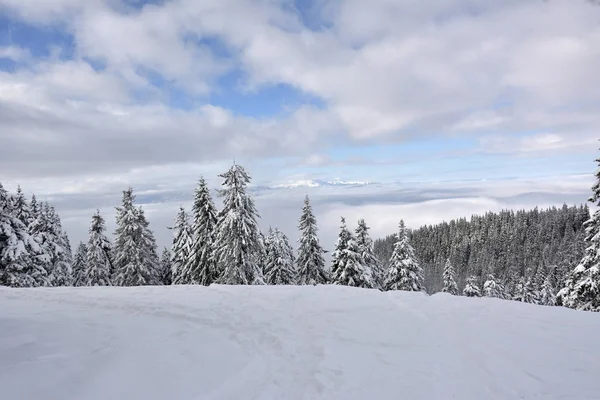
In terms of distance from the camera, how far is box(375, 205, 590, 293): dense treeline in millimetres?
141500

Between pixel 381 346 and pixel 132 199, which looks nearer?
pixel 381 346

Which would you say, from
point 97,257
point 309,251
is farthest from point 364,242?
point 97,257

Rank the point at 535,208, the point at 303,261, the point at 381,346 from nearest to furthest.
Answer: the point at 381,346
the point at 303,261
the point at 535,208

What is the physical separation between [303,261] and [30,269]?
74.0 ft

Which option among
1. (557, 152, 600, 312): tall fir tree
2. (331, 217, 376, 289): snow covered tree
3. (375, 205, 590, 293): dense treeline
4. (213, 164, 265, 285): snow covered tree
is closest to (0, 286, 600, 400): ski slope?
(557, 152, 600, 312): tall fir tree

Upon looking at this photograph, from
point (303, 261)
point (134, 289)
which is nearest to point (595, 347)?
point (134, 289)

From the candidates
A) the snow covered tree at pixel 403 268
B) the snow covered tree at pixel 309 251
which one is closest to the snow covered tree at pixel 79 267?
the snow covered tree at pixel 309 251

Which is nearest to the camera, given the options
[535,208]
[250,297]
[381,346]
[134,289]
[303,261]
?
[381,346]

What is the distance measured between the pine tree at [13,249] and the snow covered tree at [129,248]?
7978 millimetres

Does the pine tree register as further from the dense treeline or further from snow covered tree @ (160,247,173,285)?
the dense treeline

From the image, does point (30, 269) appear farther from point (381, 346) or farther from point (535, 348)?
point (535, 348)

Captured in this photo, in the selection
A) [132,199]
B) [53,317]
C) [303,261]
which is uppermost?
[132,199]

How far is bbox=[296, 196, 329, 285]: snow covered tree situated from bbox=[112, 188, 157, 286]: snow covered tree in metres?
15.3

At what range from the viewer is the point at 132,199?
105ft
